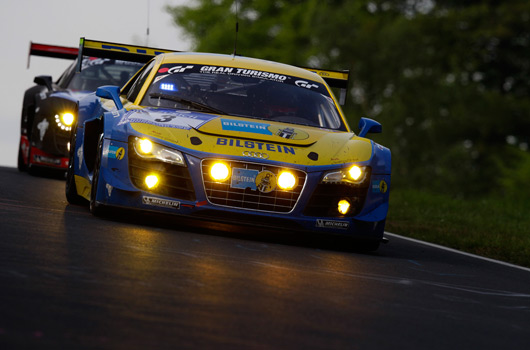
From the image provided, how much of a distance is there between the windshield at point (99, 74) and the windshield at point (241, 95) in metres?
5.03

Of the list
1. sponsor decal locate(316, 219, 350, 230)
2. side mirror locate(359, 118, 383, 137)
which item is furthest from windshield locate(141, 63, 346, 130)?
sponsor decal locate(316, 219, 350, 230)

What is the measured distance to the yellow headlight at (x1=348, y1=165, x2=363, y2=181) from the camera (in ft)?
28.0

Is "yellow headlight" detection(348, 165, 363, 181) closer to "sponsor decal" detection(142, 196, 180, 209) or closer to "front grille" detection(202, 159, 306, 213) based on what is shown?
"front grille" detection(202, 159, 306, 213)

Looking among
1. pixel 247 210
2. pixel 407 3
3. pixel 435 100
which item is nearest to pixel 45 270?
pixel 247 210

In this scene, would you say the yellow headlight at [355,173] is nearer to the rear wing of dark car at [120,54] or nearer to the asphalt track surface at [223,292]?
the asphalt track surface at [223,292]

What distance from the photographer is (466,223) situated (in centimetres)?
1423

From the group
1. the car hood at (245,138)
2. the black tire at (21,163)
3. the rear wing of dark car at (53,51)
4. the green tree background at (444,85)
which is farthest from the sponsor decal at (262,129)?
the green tree background at (444,85)

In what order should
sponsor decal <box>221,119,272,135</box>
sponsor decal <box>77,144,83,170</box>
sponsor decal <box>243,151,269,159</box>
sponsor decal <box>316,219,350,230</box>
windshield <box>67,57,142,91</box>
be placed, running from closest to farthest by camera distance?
sponsor decal <box>243,151,269,159</box>, sponsor decal <box>316,219,350,230</box>, sponsor decal <box>221,119,272,135</box>, sponsor decal <box>77,144,83,170</box>, windshield <box>67,57,142,91</box>

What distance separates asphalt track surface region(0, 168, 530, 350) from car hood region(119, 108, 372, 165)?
605mm

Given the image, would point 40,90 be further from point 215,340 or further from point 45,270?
point 215,340

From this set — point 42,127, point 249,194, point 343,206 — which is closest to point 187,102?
point 249,194

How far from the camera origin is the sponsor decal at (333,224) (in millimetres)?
8500

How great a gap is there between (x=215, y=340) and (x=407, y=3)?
52868 mm

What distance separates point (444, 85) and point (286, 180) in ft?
138
